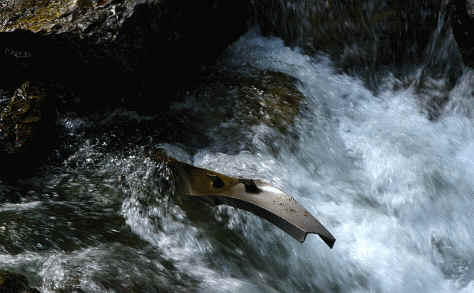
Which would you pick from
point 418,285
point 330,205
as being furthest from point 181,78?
point 418,285

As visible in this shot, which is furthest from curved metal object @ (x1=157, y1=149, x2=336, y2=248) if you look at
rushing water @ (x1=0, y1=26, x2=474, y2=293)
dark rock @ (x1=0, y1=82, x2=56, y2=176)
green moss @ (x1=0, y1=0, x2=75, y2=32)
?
green moss @ (x1=0, y1=0, x2=75, y2=32)

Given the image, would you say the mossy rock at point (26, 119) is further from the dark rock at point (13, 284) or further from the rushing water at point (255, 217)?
the dark rock at point (13, 284)

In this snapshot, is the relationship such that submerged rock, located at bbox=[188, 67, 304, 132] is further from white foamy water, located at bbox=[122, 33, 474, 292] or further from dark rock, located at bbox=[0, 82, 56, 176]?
dark rock, located at bbox=[0, 82, 56, 176]

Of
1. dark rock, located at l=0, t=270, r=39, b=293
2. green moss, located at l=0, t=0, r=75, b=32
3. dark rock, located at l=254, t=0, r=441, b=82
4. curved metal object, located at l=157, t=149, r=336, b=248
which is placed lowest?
dark rock, located at l=0, t=270, r=39, b=293

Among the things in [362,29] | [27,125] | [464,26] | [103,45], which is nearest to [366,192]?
[464,26]

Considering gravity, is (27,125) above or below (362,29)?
below

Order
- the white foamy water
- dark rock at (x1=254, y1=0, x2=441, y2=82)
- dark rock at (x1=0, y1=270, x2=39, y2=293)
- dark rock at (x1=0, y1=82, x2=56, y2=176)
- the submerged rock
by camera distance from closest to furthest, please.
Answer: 1. dark rock at (x1=0, y1=270, x2=39, y2=293)
2. the white foamy water
3. dark rock at (x1=0, y1=82, x2=56, y2=176)
4. the submerged rock
5. dark rock at (x1=254, y1=0, x2=441, y2=82)

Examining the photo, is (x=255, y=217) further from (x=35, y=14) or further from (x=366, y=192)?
(x=35, y=14)

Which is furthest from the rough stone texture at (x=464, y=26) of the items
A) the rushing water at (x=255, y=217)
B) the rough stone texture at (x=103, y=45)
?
the rough stone texture at (x=103, y=45)

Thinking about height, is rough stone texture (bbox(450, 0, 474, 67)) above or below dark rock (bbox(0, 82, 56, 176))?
above

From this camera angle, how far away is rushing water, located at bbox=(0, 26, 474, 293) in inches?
108

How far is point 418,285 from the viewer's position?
9.82 ft

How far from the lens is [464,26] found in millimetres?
4082

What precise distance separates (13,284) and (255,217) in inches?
61.4
